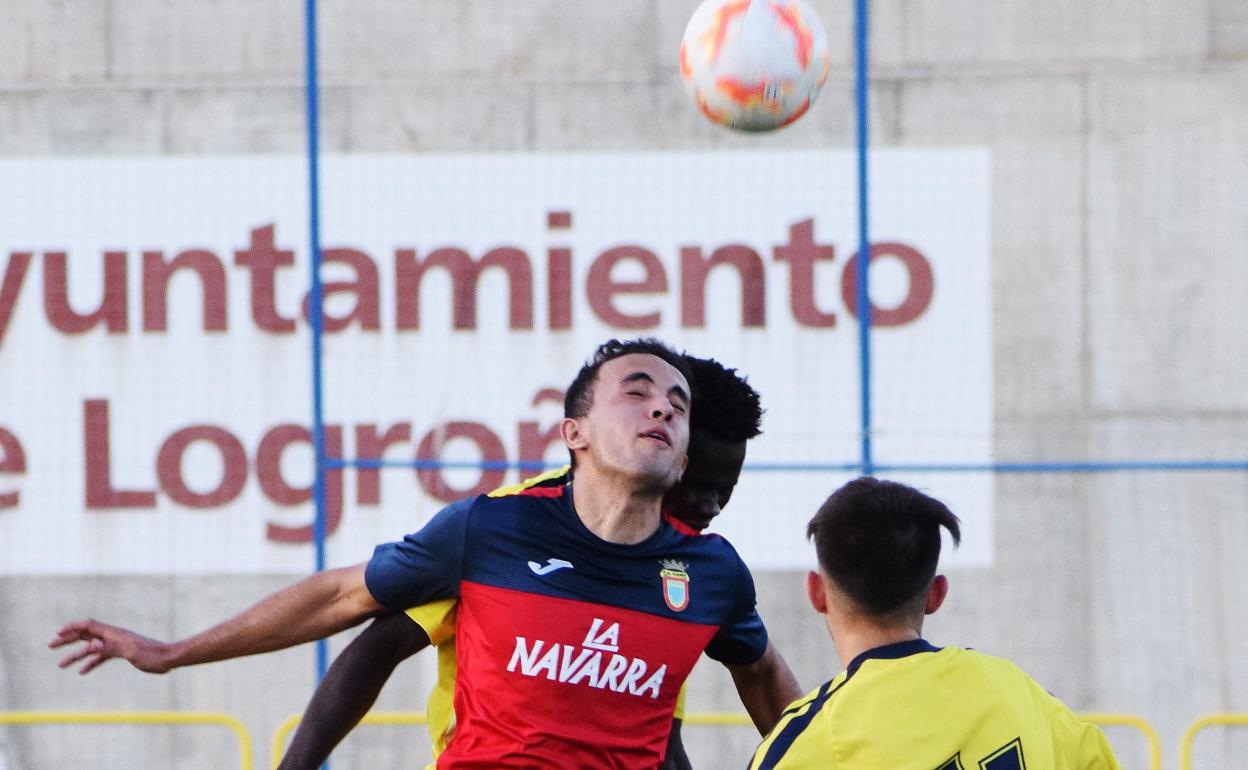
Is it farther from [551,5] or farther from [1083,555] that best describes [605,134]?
[1083,555]

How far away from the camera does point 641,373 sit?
3137 mm

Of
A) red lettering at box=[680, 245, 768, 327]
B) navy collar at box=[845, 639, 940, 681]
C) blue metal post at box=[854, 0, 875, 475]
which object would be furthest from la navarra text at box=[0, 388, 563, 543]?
navy collar at box=[845, 639, 940, 681]

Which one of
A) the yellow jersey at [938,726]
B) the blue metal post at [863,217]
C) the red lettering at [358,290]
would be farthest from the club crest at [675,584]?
the red lettering at [358,290]

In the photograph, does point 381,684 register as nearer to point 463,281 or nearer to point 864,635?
point 864,635

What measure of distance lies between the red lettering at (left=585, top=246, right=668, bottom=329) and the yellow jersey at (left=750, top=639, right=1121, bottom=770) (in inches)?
188

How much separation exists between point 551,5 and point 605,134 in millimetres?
739

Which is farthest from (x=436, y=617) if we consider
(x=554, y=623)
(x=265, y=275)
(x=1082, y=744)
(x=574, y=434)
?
(x=265, y=275)

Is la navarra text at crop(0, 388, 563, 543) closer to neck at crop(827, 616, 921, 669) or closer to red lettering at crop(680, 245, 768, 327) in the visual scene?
red lettering at crop(680, 245, 768, 327)

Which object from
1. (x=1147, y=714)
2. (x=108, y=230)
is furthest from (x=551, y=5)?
(x=1147, y=714)

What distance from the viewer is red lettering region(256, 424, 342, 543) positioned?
693 cm

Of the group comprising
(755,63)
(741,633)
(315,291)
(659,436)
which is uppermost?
(755,63)

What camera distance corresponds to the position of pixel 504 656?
2982mm

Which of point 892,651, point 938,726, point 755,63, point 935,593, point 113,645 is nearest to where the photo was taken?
point 938,726

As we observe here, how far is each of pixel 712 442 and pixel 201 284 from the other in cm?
430
